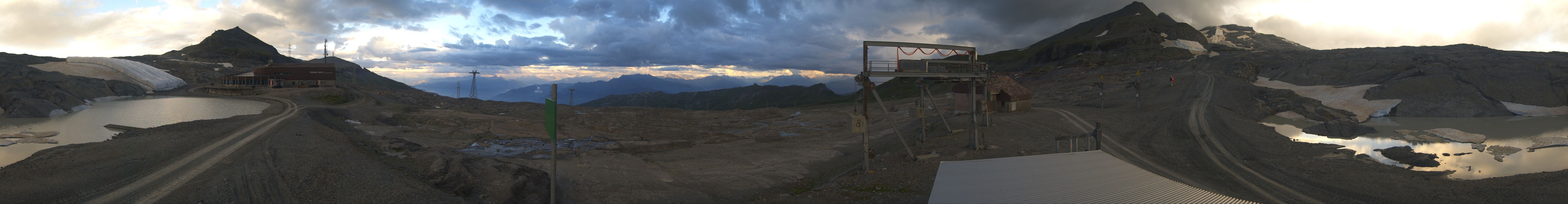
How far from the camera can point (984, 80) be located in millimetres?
25812

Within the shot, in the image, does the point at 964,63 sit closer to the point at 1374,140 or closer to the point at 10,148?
the point at 1374,140

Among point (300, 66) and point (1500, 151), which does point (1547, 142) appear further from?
point (300, 66)

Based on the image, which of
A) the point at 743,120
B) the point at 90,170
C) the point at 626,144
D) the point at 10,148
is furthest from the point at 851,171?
the point at 743,120

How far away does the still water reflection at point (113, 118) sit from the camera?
23.1 metres

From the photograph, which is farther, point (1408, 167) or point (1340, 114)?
point (1340, 114)

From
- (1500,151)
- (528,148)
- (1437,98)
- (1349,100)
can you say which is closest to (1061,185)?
(1500,151)

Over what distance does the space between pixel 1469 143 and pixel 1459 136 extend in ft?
9.89

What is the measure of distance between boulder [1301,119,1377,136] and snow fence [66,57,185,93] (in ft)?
379

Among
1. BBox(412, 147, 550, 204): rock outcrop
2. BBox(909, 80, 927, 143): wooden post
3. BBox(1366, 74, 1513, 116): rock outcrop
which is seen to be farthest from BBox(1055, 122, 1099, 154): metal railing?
BBox(1366, 74, 1513, 116): rock outcrop

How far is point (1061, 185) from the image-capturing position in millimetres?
12086

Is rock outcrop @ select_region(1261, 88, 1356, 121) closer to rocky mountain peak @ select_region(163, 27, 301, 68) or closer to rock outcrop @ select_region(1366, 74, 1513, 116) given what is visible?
rock outcrop @ select_region(1366, 74, 1513, 116)

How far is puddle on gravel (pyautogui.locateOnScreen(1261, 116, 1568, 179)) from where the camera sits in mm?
19500

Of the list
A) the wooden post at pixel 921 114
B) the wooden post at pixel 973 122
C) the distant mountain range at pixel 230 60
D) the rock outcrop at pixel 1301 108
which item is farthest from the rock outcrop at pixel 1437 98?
the distant mountain range at pixel 230 60

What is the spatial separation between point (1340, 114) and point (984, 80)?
32.3 m
